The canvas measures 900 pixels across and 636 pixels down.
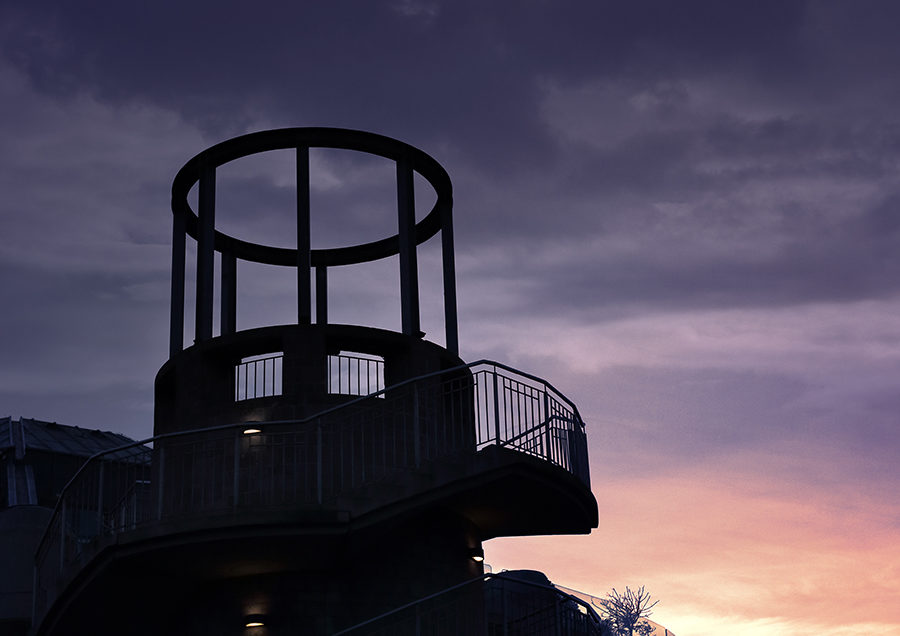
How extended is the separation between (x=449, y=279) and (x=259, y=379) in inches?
180

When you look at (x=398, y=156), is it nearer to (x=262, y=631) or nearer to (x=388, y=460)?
(x=388, y=460)

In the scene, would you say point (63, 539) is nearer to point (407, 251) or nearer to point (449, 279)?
point (407, 251)

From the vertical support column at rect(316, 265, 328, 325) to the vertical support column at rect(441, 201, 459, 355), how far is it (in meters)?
3.46

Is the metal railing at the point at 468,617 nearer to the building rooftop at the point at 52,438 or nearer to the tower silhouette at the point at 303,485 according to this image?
the tower silhouette at the point at 303,485

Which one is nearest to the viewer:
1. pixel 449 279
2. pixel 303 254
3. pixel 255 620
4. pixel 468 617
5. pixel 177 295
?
pixel 255 620

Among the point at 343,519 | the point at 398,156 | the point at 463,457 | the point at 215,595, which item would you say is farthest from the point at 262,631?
the point at 398,156

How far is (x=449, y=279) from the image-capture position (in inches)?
789

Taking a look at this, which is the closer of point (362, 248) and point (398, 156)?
point (398, 156)

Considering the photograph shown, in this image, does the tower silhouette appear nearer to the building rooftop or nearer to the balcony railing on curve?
the balcony railing on curve

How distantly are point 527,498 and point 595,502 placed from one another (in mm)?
1820

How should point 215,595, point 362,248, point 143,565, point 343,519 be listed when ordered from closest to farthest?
point 343,519 < point 143,565 < point 215,595 < point 362,248

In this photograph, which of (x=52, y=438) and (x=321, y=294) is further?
(x=52, y=438)

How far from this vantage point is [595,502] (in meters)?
17.9

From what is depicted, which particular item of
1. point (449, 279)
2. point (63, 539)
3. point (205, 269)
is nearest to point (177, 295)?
point (205, 269)
